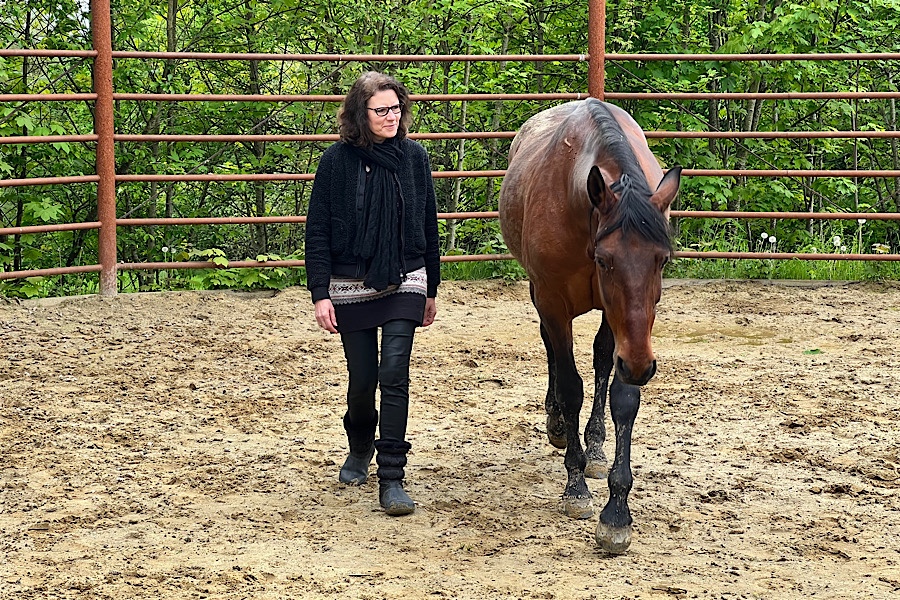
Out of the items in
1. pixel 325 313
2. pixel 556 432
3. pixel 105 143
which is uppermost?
pixel 105 143

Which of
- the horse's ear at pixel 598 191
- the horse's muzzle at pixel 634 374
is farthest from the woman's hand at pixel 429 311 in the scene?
the horse's muzzle at pixel 634 374

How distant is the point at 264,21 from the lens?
333 inches

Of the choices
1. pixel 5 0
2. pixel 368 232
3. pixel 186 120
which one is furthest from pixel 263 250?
pixel 368 232

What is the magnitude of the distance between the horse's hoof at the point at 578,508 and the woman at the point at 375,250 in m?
0.57

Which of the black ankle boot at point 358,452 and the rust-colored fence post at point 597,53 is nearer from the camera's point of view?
the black ankle boot at point 358,452

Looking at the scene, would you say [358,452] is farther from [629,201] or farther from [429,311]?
[629,201]

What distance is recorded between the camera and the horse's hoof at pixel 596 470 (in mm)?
4461

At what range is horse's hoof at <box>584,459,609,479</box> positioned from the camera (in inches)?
176

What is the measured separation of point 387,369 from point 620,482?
0.94 m

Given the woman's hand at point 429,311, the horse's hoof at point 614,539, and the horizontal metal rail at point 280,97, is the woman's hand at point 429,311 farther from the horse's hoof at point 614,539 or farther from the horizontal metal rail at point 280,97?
the horizontal metal rail at point 280,97

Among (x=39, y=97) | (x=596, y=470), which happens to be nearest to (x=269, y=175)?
(x=39, y=97)

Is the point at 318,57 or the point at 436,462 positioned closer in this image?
the point at 436,462

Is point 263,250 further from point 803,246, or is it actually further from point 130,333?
point 803,246

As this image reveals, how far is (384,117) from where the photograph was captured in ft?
13.2
